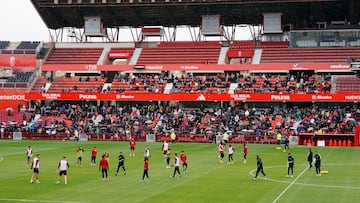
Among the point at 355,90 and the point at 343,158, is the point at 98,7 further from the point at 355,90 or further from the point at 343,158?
the point at 343,158

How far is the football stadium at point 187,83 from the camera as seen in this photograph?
62.5 m

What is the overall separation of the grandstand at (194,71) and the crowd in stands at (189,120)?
0.17 metres

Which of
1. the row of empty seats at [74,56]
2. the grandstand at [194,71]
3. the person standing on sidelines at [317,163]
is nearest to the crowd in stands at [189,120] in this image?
the grandstand at [194,71]

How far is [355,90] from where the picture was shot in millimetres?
71750

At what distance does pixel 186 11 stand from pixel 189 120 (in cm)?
1907

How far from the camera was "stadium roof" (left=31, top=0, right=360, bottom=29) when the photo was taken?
78.6 metres

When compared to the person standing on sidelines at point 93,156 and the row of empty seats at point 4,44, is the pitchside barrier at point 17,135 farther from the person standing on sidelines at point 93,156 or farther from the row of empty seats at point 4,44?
the person standing on sidelines at point 93,156

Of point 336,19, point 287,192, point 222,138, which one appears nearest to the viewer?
point 287,192

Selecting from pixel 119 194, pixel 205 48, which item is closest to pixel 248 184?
pixel 119 194

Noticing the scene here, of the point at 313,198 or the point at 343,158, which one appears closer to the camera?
the point at 313,198

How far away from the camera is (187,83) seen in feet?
261

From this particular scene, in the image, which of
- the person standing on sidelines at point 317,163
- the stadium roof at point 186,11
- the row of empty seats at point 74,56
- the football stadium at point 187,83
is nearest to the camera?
the person standing on sidelines at point 317,163

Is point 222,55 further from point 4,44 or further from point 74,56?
point 4,44

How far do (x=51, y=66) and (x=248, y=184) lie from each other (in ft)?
195
